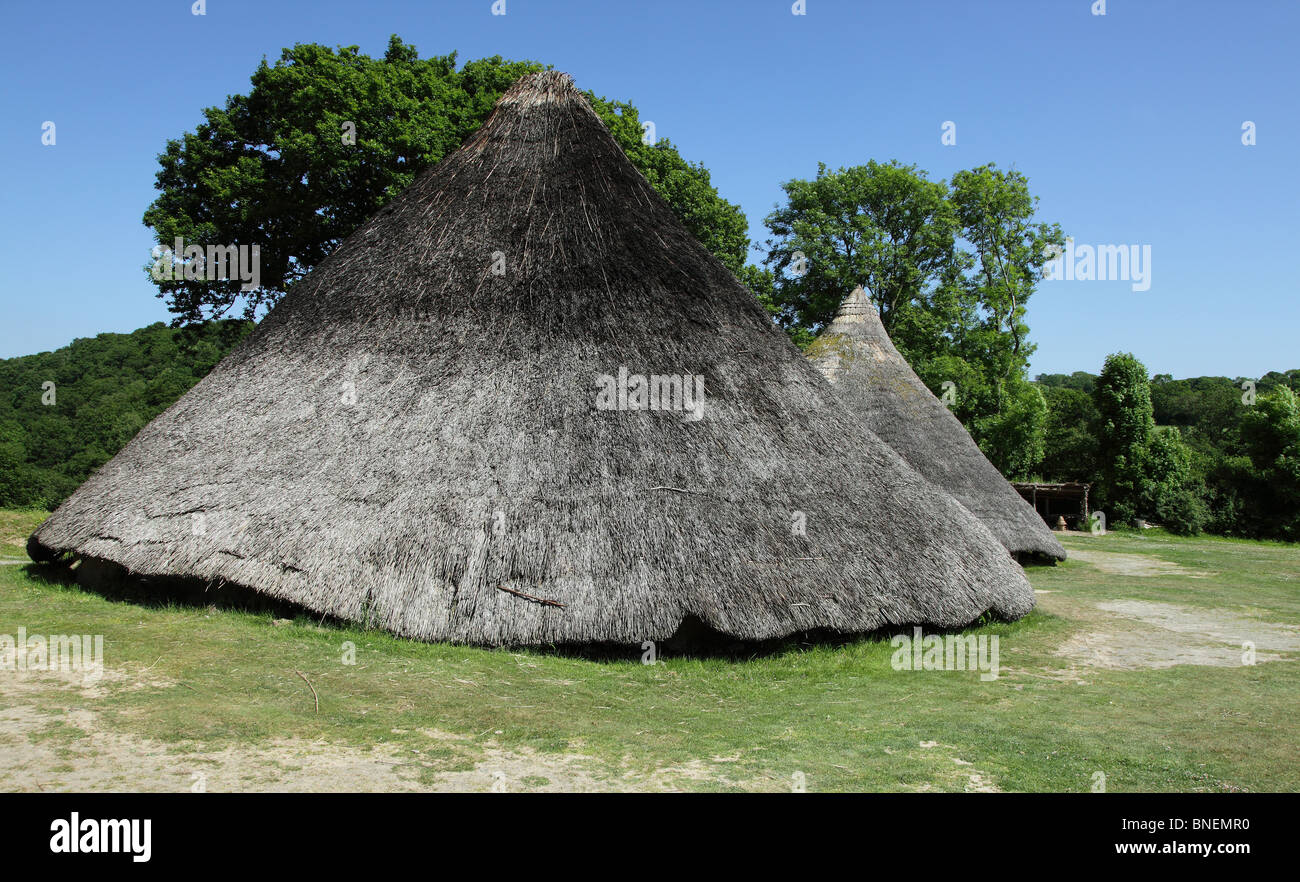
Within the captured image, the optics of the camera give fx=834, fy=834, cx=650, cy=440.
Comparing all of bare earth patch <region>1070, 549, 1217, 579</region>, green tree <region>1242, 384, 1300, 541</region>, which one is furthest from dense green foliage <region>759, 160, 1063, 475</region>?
bare earth patch <region>1070, 549, 1217, 579</region>

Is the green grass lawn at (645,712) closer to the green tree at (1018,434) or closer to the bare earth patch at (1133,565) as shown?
the bare earth patch at (1133,565)

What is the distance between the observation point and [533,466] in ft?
28.9

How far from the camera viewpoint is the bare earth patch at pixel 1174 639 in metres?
9.35

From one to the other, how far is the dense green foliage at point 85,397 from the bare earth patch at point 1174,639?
84.3 feet

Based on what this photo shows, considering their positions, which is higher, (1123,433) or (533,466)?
(1123,433)

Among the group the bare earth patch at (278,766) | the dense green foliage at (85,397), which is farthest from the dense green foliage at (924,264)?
the bare earth patch at (278,766)

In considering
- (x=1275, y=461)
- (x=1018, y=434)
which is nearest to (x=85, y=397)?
(x=1018, y=434)

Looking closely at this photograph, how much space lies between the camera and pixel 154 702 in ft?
20.1

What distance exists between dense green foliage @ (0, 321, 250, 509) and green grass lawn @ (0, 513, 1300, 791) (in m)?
22.1

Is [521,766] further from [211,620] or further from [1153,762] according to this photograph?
[211,620]

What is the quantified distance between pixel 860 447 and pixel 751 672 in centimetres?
350

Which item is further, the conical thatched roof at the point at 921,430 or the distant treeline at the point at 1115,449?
the distant treeline at the point at 1115,449

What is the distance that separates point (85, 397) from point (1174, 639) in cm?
4583

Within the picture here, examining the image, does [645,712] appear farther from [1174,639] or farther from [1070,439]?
[1070,439]
